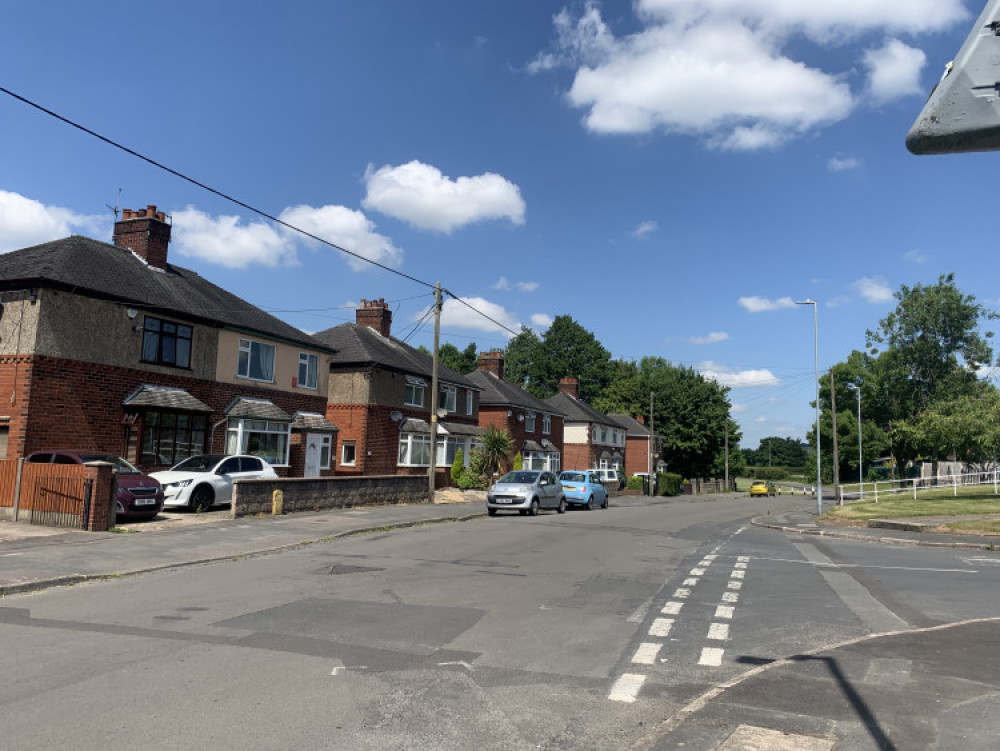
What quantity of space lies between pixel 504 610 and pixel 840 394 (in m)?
87.1

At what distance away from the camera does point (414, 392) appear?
38.0 metres

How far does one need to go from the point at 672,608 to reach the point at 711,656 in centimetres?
229

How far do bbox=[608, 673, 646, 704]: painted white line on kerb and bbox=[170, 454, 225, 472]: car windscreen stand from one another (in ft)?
55.1

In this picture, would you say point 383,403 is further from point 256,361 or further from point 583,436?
point 583,436

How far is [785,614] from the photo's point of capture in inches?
345

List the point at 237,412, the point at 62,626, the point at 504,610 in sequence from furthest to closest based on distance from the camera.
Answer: the point at 237,412, the point at 504,610, the point at 62,626

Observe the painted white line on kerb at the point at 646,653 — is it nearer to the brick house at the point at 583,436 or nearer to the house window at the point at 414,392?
the house window at the point at 414,392

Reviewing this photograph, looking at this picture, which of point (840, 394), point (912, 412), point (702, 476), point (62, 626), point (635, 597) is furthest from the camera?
point (840, 394)

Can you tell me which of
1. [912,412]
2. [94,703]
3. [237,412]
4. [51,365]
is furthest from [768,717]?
[912,412]

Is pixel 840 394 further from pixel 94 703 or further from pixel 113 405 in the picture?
pixel 94 703

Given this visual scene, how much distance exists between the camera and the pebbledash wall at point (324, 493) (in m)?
19.0

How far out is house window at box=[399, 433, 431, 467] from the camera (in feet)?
120

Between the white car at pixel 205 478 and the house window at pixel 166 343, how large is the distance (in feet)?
15.3

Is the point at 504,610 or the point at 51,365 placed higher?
the point at 51,365
